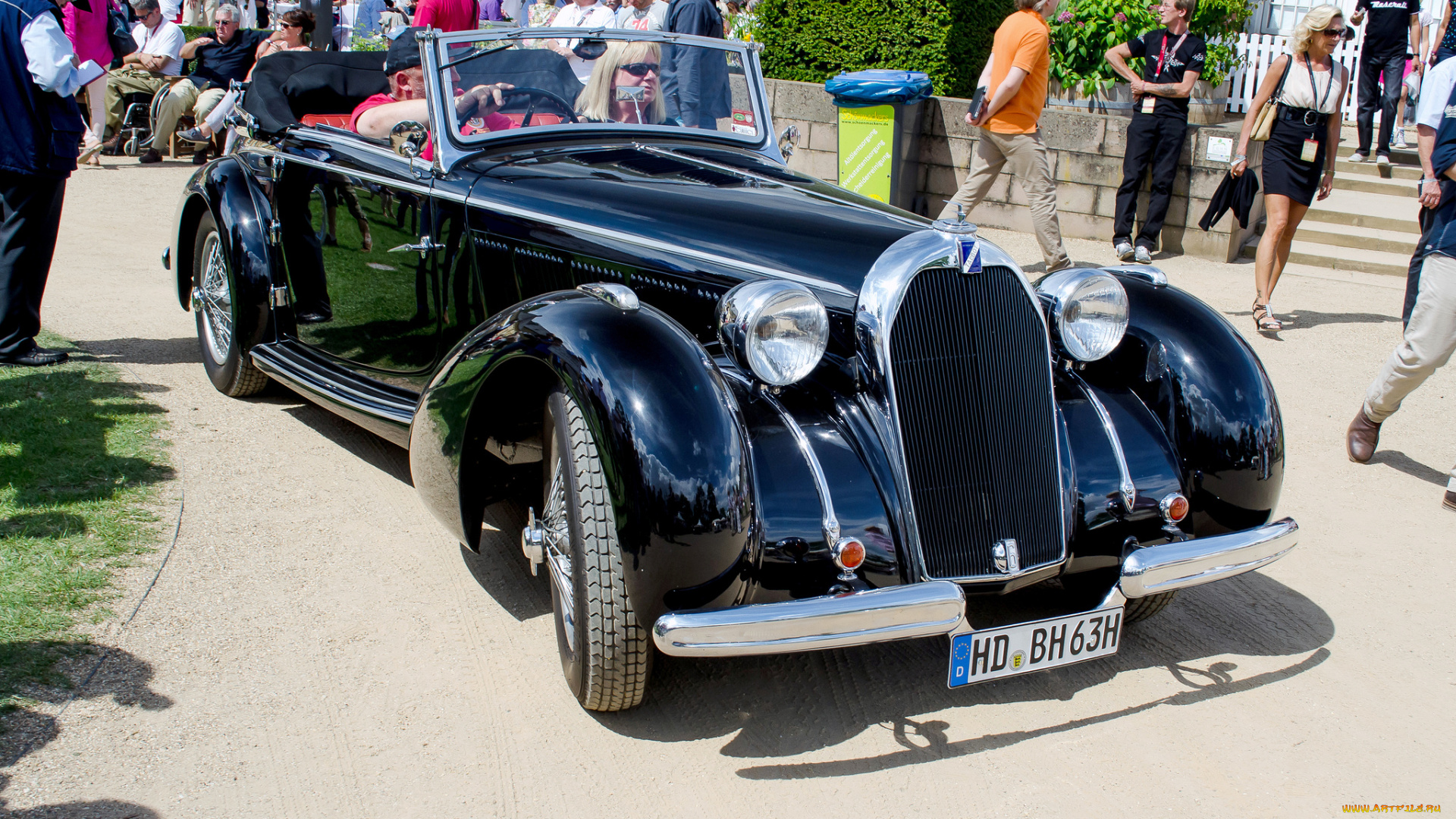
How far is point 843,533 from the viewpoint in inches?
102

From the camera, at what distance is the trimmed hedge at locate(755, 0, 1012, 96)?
10.2 m

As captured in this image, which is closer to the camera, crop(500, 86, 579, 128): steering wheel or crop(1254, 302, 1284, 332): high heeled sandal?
crop(500, 86, 579, 128): steering wheel

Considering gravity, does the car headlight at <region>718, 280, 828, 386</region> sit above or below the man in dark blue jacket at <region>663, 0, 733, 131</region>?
below

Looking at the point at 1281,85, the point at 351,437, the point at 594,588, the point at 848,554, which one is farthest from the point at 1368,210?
the point at 594,588

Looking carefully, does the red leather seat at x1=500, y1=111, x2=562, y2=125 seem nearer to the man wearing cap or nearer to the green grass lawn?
the man wearing cap

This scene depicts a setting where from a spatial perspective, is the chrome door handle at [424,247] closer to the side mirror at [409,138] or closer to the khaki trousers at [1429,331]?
the side mirror at [409,138]

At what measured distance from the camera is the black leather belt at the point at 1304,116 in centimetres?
660

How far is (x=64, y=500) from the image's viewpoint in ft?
12.7

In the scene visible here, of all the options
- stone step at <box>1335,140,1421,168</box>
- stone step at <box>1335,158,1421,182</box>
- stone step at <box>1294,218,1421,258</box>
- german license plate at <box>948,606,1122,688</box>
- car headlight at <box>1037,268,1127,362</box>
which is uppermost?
stone step at <box>1335,140,1421,168</box>

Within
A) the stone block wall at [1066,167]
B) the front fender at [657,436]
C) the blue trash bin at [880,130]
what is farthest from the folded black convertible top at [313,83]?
the stone block wall at [1066,167]

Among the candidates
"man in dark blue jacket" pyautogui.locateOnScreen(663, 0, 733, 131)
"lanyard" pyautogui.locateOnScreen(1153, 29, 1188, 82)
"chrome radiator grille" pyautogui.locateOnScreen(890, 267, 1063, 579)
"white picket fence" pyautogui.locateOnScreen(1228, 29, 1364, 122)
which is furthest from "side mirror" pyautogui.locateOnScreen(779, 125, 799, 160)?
"white picket fence" pyautogui.locateOnScreen(1228, 29, 1364, 122)

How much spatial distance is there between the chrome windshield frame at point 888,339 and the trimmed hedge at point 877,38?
7.82 meters

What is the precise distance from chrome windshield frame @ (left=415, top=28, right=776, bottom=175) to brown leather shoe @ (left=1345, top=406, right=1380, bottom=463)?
2.87 m

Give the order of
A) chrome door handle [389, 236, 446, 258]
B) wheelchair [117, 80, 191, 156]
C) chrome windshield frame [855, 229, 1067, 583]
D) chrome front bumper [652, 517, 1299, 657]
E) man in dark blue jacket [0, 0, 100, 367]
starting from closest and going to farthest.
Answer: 1. chrome front bumper [652, 517, 1299, 657]
2. chrome windshield frame [855, 229, 1067, 583]
3. chrome door handle [389, 236, 446, 258]
4. man in dark blue jacket [0, 0, 100, 367]
5. wheelchair [117, 80, 191, 156]
